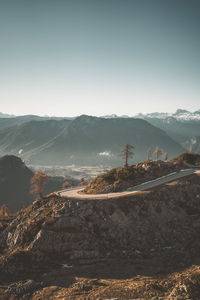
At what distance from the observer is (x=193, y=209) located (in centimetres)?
4638

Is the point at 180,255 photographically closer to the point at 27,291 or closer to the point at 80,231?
the point at 80,231

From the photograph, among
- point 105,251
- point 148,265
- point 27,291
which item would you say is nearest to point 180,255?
point 148,265

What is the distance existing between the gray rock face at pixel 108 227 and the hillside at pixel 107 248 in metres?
0.16

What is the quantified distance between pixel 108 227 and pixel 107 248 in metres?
4.09

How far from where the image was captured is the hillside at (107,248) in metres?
29.2

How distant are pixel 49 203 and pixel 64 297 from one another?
68.6 feet

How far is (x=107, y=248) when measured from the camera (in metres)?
38.1

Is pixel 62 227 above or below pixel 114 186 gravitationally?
below

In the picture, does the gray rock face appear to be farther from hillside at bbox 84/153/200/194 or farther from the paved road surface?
hillside at bbox 84/153/200/194

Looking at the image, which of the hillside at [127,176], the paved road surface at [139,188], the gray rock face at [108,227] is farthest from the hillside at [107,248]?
the hillside at [127,176]

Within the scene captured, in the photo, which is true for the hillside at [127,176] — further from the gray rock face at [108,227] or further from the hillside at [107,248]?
the gray rock face at [108,227]

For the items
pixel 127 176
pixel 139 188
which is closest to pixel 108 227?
pixel 139 188

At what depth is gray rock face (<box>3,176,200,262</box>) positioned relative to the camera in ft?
125

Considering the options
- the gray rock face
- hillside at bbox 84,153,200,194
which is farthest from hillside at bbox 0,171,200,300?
hillside at bbox 84,153,200,194
